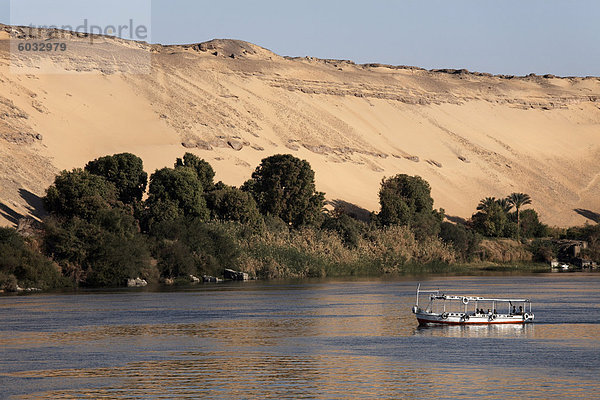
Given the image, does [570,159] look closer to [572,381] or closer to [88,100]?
[88,100]

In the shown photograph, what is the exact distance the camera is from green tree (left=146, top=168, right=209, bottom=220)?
71.4 m

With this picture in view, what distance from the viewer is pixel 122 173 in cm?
7519

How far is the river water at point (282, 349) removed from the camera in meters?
26.0

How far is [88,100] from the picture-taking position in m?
112

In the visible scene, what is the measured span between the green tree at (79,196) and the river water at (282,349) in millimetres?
13791

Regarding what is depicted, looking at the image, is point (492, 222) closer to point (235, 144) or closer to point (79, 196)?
point (235, 144)

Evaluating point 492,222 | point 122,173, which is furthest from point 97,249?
point 492,222

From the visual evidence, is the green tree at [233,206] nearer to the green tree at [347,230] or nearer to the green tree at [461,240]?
the green tree at [347,230]

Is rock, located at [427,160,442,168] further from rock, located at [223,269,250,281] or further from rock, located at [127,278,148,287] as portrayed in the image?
rock, located at [127,278,148,287]

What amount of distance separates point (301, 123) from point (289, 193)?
45252mm

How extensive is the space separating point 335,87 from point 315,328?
4168 inches

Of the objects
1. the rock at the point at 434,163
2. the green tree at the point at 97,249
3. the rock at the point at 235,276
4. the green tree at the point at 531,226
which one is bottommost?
the rock at the point at 235,276

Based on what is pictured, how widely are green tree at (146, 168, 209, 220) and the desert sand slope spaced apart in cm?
1080

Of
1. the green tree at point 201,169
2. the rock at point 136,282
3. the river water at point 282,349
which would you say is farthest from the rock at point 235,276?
the river water at point 282,349
